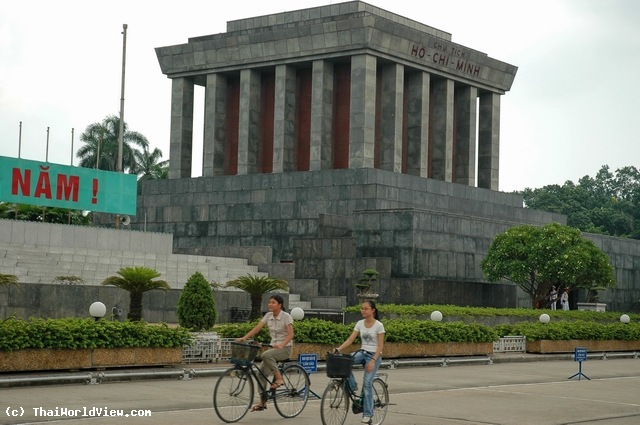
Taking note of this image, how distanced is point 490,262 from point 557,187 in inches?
2236

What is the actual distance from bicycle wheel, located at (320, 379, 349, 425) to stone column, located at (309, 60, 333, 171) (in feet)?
113

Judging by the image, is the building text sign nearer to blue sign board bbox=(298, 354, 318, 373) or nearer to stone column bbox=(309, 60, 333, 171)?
stone column bbox=(309, 60, 333, 171)

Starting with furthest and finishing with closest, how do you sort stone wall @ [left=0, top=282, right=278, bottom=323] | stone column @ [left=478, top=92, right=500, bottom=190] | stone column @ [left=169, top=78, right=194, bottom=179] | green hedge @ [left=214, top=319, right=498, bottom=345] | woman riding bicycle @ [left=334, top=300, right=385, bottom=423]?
stone column @ [left=478, top=92, right=500, bottom=190]
stone column @ [left=169, top=78, right=194, bottom=179]
stone wall @ [left=0, top=282, right=278, bottom=323]
green hedge @ [left=214, top=319, right=498, bottom=345]
woman riding bicycle @ [left=334, top=300, right=385, bottom=423]

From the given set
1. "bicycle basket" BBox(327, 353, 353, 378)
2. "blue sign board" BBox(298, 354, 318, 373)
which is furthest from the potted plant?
"bicycle basket" BBox(327, 353, 353, 378)

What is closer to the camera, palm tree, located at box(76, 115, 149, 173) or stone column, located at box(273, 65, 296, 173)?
stone column, located at box(273, 65, 296, 173)

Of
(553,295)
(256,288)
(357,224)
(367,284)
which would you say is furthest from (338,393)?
(553,295)

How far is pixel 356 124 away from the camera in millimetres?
47344

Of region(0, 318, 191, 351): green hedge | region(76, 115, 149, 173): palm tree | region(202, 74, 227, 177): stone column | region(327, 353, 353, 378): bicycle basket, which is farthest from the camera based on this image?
region(76, 115, 149, 173): palm tree

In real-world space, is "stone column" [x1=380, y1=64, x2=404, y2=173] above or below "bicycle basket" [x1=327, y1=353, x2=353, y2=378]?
above

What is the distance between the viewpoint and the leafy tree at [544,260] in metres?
39.5

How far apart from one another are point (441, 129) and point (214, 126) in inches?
448

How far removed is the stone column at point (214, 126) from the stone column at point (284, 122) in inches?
151

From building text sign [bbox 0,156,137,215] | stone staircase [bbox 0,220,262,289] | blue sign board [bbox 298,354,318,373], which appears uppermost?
building text sign [bbox 0,156,137,215]

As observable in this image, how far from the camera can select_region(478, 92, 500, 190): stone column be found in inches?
2202
